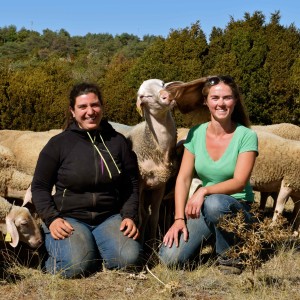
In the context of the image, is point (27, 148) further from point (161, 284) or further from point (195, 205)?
point (161, 284)

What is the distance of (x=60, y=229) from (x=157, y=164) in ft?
4.66

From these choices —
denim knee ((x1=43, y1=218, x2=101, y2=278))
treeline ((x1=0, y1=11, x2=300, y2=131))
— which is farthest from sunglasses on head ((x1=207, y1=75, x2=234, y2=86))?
treeline ((x1=0, y1=11, x2=300, y2=131))

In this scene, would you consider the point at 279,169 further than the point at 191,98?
Yes

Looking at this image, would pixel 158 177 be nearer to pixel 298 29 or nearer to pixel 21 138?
pixel 21 138

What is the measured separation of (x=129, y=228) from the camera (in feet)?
14.8

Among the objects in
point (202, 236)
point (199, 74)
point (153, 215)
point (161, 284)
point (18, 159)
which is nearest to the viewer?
point (161, 284)

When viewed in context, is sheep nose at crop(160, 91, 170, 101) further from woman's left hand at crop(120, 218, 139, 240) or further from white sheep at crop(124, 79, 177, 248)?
woman's left hand at crop(120, 218, 139, 240)

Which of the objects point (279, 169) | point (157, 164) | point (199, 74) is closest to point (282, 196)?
point (279, 169)

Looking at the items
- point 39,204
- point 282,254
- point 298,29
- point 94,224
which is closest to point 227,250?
point 282,254

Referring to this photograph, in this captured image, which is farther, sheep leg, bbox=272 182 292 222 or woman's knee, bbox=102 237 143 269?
sheep leg, bbox=272 182 292 222

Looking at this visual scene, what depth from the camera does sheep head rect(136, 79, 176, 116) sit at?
4996 mm

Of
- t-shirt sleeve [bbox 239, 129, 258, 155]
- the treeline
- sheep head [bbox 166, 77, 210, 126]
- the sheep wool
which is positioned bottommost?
the sheep wool

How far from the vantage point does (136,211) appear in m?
4.62

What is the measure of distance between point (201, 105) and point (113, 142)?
1.01 meters
